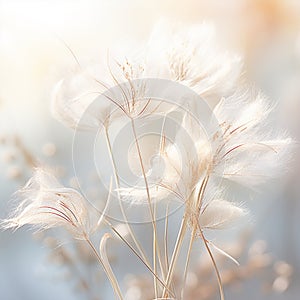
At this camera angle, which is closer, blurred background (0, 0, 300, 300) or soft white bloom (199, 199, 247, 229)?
soft white bloom (199, 199, 247, 229)

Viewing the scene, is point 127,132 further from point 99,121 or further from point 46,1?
point 46,1

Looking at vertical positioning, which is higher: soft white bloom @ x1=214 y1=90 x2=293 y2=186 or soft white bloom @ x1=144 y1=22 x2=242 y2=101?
soft white bloom @ x1=144 y1=22 x2=242 y2=101

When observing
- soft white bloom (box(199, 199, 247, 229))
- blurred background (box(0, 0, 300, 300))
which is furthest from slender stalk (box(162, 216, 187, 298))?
blurred background (box(0, 0, 300, 300))

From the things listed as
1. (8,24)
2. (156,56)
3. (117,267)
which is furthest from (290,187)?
(8,24)

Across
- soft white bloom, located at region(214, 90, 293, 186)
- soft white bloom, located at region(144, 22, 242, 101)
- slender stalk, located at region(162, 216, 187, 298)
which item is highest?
soft white bloom, located at region(144, 22, 242, 101)

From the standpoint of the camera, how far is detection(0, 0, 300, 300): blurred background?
104 centimetres

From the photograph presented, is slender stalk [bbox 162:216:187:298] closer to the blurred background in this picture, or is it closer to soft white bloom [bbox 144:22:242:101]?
soft white bloom [bbox 144:22:242:101]

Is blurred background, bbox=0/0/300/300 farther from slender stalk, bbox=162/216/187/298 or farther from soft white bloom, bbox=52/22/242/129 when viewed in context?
slender stalk, bbox=162/216/187/298

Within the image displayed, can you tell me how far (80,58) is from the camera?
1.00m

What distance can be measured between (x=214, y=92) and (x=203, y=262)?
400 mm

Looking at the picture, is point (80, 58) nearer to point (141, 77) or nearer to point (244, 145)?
point (141, 77)

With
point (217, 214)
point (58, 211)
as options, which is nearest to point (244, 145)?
point (217, 214)

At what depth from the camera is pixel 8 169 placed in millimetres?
1057

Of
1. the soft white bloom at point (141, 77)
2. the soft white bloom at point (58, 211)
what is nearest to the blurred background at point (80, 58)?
the soft white bloom at point (141, 77)
